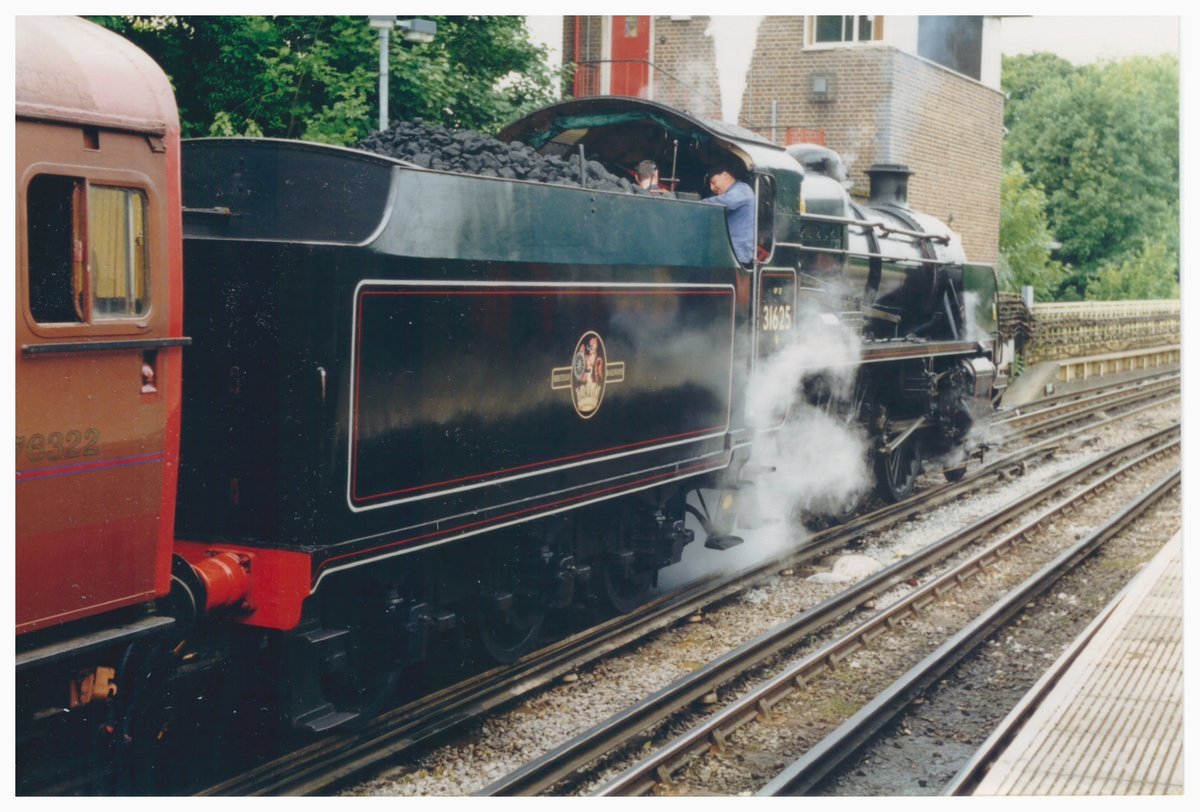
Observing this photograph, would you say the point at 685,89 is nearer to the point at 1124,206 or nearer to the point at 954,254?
the point at 954,254

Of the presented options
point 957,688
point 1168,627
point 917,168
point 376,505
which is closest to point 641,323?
point 376,505

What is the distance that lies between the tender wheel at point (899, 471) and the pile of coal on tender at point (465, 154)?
5.48m

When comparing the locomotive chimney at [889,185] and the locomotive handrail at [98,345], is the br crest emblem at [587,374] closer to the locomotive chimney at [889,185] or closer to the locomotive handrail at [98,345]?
the locomotive handrail at [98,345]

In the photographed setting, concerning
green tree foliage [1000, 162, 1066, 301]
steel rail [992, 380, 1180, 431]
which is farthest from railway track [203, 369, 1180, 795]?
green tree foliage [1000, 162, 1066, 301]

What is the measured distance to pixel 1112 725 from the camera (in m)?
5.30

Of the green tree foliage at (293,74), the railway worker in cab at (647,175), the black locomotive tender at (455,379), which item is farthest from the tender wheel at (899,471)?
the green tree foliage at (293,74)

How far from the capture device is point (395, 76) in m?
11.0

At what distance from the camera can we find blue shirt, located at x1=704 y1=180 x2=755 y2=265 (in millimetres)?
7523

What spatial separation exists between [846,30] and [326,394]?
14656 millimetres

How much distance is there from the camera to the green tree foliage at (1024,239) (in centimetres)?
2245

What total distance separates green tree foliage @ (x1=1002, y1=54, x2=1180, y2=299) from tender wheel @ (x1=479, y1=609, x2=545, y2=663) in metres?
15.1

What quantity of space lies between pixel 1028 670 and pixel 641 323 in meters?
2.98

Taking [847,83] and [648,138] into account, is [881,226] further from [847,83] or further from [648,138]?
[847,83]

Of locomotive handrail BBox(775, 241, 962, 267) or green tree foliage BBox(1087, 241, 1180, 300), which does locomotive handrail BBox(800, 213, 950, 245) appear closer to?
locomotive handrail BBox(775, 241, 962, 267)
